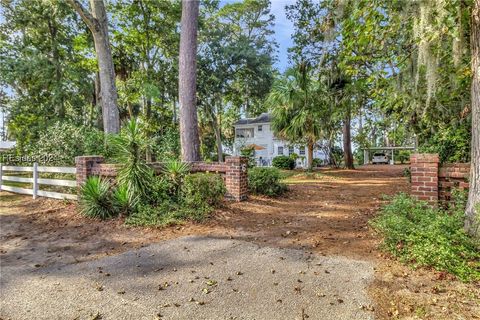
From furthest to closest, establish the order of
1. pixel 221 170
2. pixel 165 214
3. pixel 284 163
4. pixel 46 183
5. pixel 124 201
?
pixel 284 163 → pixel 46 183 → pixel 221 170 → pixel 124 201 → pixel 165 214

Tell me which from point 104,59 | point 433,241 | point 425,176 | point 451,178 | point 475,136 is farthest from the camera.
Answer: point 104,59

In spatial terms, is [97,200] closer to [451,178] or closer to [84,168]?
[84,168]

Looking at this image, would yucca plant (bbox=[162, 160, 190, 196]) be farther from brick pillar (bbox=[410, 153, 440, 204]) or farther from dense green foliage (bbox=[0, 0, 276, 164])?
dense green foliage (bbox=[0, 0, 276, 164])

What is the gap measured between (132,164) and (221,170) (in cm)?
203

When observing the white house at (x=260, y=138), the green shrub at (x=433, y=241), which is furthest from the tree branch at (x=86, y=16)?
the white house at (x=260, y=138)

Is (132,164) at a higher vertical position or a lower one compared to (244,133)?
lower

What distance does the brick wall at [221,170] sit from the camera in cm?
686

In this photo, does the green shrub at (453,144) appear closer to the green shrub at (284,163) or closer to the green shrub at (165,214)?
the green shrub at (165,214)

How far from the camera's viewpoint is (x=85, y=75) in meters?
18.1

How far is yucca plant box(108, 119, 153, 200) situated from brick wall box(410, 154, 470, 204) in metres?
4.99

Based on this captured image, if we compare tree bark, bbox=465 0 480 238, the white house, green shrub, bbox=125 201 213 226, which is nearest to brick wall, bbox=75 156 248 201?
green shrub, bbox=125 201 213 226

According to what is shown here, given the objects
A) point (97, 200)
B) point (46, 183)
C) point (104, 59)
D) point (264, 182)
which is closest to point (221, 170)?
point (264, 182)

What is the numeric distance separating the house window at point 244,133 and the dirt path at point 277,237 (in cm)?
2393

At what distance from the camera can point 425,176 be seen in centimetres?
476
